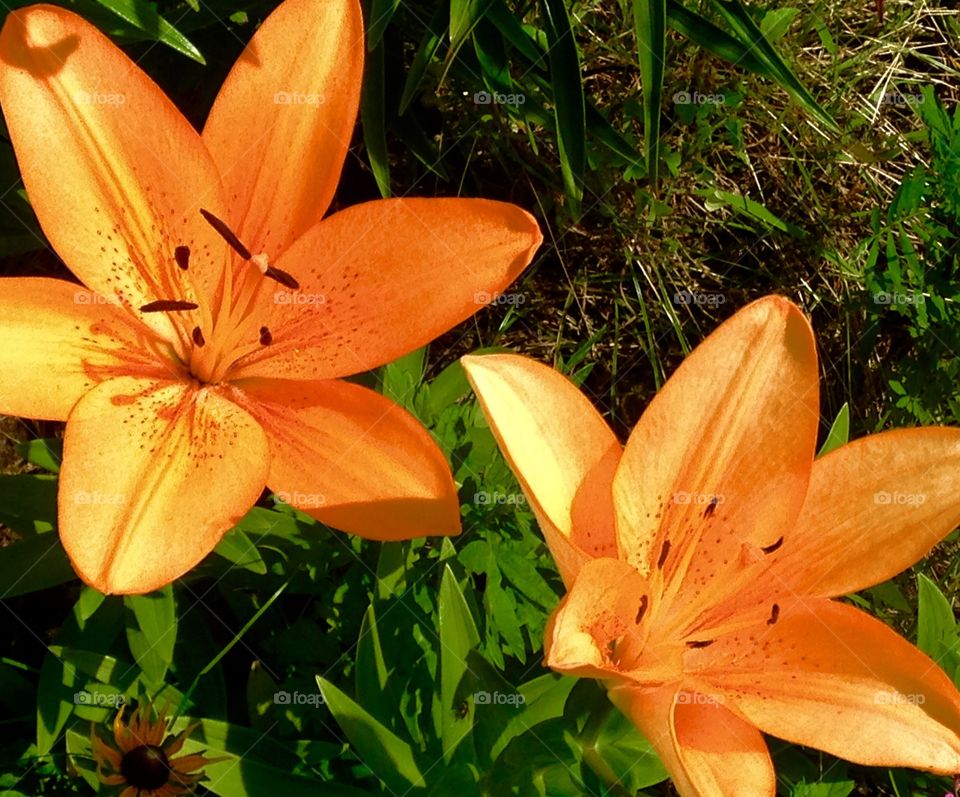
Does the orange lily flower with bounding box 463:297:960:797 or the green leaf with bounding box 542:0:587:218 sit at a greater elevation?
the green leaf with bounding box 542:0:587:218

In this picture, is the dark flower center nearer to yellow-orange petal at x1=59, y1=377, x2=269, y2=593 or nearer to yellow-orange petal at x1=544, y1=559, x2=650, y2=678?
yellow-orange petal at x1=59, y1=377, x2=269, y2=593

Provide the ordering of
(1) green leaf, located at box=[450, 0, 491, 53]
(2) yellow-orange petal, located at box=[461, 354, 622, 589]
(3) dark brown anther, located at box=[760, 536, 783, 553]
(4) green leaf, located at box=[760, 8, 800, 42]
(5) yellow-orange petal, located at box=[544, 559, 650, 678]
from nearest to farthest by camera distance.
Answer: (5) yellow-orange petal, located at box=[544, 559, 650, 678], (2) yellow-orange petal, located at box=[461, 354, 622, 589], (3) dark brown anther, located at box=[760, 536, 783, 553], (1) green leaf, located at box=[450, 0, 491, 53], (4) green leaf, located at box=[760, 8, 800, 42]

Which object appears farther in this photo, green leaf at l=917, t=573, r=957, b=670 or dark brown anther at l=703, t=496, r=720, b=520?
green leaf at l=917, t=573, r=957, b=670

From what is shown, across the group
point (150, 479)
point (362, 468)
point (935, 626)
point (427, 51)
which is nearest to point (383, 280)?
point (362, 468)

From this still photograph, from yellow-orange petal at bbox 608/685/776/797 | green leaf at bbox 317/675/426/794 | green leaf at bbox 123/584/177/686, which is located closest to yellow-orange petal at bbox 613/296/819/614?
yellow-orange petal at bbox 608/685/776/797

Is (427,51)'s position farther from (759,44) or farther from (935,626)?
(935,626)
